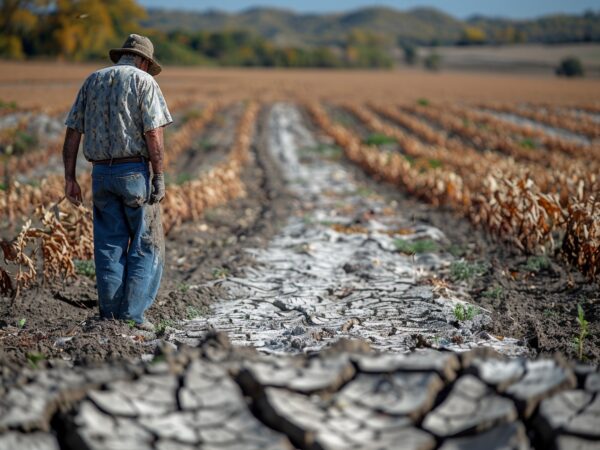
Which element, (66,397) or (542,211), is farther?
(542,211)

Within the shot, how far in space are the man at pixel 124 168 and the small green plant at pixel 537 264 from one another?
147 inches

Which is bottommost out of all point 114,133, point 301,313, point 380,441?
point 301,313

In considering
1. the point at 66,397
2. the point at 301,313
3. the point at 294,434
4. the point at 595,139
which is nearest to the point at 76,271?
the point at 301,313

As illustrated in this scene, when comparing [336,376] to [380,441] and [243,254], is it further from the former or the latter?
[243,254]

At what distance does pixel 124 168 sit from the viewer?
182 inches

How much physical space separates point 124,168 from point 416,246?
12.1ft

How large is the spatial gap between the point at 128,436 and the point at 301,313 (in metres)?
2.78

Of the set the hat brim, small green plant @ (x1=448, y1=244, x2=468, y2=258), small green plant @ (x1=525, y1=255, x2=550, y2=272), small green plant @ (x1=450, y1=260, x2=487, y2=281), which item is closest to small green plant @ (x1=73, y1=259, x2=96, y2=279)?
the hat brim

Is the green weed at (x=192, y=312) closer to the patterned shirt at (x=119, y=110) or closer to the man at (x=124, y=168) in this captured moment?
the man at (x=124, y=168)

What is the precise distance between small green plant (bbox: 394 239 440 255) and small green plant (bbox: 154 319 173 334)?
313 cm

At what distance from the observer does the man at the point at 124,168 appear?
4547 mm

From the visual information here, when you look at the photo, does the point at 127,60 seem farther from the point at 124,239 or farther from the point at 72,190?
the point at 124,239

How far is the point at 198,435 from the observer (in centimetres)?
249

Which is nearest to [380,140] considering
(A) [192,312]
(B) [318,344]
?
(A) [192,312]
